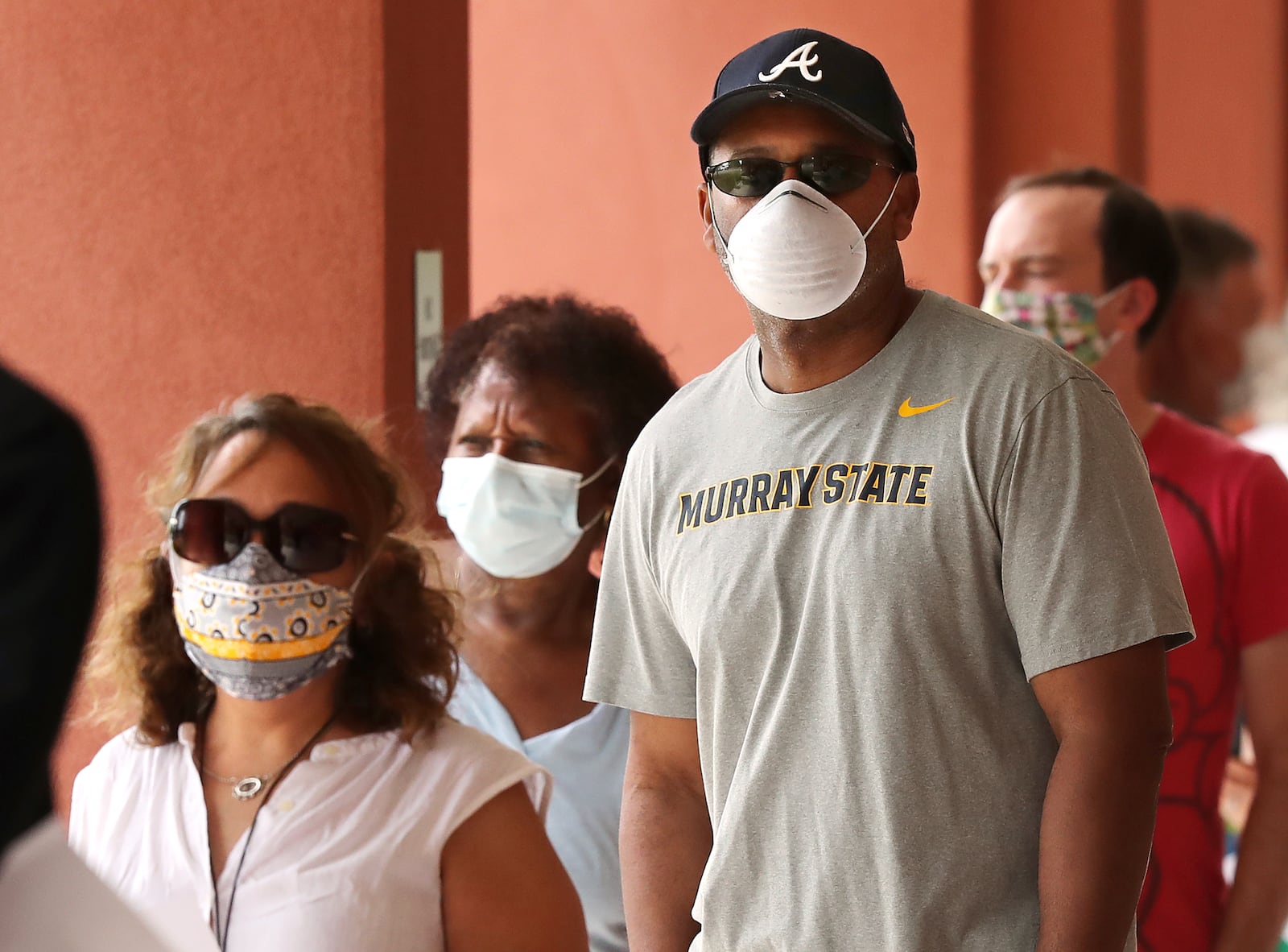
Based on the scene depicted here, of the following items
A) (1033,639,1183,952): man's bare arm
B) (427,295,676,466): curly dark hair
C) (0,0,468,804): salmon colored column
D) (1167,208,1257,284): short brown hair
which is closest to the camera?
(1033,639,1183,952): man's bare arm

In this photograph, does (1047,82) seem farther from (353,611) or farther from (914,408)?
(914,408)

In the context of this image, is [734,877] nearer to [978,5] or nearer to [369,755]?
[369,755]

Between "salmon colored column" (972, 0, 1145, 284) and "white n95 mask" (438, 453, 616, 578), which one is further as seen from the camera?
"salmon colored column" (972, 0, 1145, 284)

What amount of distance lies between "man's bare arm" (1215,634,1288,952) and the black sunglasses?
5.08ft

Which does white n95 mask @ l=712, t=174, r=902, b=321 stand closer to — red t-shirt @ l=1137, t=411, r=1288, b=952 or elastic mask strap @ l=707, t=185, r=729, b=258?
elastic mask strap @ l=707, t=185, r=729, b=258

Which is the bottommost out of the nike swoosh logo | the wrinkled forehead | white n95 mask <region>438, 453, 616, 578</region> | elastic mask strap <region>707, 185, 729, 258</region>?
white n95 mask <region>438, 453, 616, 578</region>

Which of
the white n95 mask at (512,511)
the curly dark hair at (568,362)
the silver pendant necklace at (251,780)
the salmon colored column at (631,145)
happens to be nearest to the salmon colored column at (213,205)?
the curly dark hair at (568,362)

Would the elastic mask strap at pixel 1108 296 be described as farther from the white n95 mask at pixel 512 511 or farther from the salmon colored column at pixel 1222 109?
the salmon colored column at pixel 1222 109

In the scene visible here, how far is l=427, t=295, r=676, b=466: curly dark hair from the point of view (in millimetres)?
3139

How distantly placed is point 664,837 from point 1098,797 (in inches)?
25.0

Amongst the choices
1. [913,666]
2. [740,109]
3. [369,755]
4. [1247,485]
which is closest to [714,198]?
[740,109]

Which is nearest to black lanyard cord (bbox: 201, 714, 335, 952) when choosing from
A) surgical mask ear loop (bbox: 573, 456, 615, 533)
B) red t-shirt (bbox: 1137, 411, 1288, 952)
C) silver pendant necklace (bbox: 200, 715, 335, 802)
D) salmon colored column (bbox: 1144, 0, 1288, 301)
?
silver pendant necklace (bbox: 200, 715, 335, 802)

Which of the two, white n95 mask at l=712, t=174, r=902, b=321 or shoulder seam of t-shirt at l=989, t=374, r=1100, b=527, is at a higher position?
white n95 mask at l=712, t=174, r=902, b=321

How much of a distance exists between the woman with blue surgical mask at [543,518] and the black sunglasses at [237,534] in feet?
1.33
